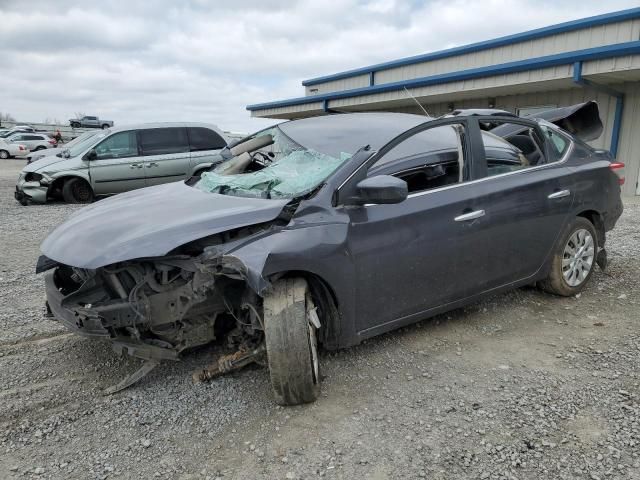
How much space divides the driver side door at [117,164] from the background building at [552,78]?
5669mm

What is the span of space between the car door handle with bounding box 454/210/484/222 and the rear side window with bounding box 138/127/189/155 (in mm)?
8487

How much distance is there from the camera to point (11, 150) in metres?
28.9

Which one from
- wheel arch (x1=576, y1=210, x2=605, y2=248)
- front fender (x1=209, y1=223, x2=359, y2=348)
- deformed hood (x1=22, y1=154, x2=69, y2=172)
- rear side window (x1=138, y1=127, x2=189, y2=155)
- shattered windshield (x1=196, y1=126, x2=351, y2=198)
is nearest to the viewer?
front fender (x1=209, y1=223, x2=359, y2=348)

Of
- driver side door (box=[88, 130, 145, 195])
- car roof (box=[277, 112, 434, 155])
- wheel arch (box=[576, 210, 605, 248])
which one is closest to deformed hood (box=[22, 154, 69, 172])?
driver side door (box=[88, 130, 145, 195])

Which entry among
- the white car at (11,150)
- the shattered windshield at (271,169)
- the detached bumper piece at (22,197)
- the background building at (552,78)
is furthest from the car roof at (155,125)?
the white car at (11,150)

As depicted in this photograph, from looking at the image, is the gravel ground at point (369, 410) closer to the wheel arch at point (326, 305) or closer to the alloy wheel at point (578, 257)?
the wheel arch at point (326, 305)

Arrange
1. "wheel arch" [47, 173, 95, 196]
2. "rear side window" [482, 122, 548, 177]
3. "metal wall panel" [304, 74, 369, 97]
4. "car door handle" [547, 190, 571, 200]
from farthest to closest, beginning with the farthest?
"metal wall panel" [304, 74, 369, 97]
"wheel arch" [47, 173, 95, 196]
"car door handle" [547, 190, 571, 200]
"rear side window" [482, 122, 548, 177]

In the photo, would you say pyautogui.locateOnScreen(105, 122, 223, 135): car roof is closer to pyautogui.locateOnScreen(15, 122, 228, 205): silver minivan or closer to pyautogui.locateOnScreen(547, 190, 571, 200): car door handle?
pyautogui.locateOnScreen(15, 122, 228, 205): silver minivan

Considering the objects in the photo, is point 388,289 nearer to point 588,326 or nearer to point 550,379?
point 550,379

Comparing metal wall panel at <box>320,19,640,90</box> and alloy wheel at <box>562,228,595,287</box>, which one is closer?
alloy wheel at <box>562,228,595,287</box>

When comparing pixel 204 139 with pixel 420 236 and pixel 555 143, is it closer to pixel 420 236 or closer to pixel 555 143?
pixel 555 143

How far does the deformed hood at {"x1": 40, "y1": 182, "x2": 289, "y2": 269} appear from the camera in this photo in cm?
270

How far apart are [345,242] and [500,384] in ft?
4.28

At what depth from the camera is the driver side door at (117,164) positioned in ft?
33.7
